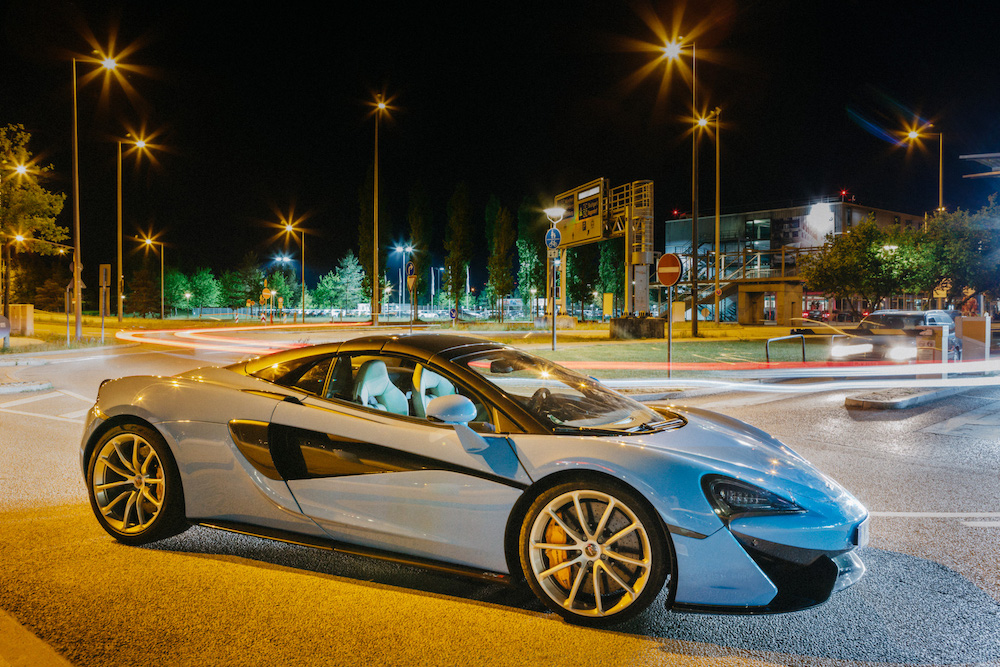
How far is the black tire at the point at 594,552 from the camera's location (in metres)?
3.10

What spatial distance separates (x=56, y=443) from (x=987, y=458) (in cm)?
999

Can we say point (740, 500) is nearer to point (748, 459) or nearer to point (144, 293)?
point (748, 459)

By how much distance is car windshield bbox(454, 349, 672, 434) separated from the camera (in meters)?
3.61

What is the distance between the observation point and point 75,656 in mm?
2895

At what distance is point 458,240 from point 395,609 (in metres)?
55.8

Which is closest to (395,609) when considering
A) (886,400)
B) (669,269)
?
(886,400)

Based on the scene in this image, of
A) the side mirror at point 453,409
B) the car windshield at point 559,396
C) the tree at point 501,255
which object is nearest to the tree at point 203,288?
the tree at point 501,255

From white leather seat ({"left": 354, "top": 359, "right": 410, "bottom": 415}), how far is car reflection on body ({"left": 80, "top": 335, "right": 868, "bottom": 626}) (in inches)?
0.4

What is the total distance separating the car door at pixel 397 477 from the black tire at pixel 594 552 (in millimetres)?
171

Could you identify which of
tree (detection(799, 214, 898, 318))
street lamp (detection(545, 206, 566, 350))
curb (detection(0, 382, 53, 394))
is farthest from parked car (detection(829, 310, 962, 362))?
tree (detection(799, 214, 898, 318))

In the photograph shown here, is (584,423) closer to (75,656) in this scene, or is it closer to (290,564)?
(290,564)

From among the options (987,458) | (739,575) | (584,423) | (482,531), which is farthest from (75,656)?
(987,458)

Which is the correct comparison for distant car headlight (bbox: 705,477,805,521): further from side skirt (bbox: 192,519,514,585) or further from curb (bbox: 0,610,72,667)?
curb (bbox: 0,610,72,667)

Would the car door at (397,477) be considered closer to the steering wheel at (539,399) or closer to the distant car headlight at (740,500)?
the steering wheel at (539,399)
